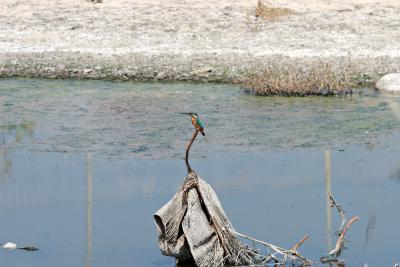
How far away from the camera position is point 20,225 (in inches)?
516

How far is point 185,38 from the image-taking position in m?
24.7

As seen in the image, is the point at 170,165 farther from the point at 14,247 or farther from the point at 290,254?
the point at 290,254

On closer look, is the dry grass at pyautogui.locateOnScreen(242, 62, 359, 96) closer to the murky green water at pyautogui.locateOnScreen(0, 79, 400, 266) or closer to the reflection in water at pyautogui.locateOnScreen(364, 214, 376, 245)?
the murky green water at pyautogui.locateOnScreen(0, 79, 400, 266)

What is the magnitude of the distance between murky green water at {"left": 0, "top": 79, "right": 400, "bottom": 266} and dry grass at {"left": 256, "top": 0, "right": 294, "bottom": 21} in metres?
3.50

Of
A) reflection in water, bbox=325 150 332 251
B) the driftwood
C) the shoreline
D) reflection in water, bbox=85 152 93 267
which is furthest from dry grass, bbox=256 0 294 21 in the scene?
the driftwood

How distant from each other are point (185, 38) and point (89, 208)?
36.9 feet

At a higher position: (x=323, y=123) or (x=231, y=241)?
(x=231, y=241)

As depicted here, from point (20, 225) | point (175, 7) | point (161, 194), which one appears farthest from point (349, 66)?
point (20, 225)

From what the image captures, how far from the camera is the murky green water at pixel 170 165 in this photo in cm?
1258

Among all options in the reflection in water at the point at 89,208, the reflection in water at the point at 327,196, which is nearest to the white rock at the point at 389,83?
the reflection in water at the point at 327,196

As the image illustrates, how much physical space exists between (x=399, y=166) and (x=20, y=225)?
5.78 metres

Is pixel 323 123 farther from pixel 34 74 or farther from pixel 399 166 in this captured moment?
pixel 34 74

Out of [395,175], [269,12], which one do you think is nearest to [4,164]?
[395,175]

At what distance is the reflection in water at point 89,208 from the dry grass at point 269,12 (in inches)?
372
